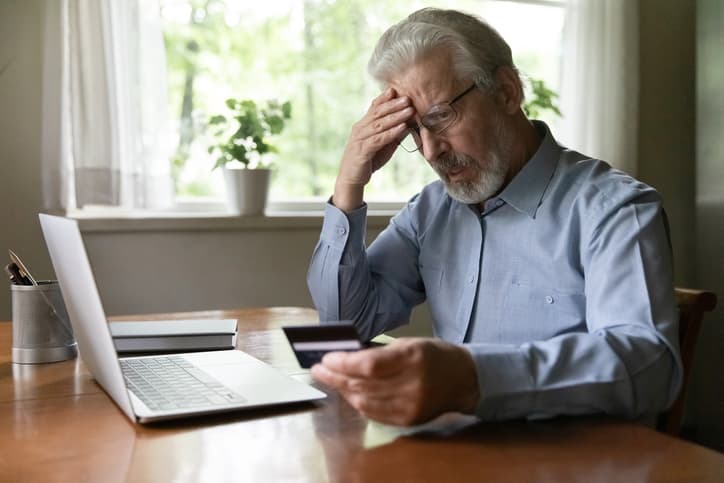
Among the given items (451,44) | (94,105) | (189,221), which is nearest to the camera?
(451,44)

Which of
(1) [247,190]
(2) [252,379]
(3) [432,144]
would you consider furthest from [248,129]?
(2) [252,379]

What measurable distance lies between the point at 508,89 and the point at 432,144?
0.18m

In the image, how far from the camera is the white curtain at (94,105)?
7.64ft

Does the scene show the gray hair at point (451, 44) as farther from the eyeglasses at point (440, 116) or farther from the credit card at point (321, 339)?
the credit card at point (321, 339)

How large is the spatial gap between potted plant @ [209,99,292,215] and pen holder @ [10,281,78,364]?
4.14 ft

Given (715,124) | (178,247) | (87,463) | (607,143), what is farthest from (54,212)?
(715,124)

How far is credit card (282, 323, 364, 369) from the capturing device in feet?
2.87

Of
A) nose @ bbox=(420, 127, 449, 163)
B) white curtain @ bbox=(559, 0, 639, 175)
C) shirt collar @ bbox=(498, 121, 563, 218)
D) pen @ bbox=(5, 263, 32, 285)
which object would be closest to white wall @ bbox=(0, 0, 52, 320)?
pen @ bbox=(5, 263, 32, 285)

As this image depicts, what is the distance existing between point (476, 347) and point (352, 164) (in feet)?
2.43

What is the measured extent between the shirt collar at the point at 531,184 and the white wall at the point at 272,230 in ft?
4.37

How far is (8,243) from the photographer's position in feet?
7.80

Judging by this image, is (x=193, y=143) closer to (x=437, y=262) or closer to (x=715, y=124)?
(x=437, y=262)

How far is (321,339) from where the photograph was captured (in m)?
0.90

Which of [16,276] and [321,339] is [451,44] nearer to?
[321,339]
